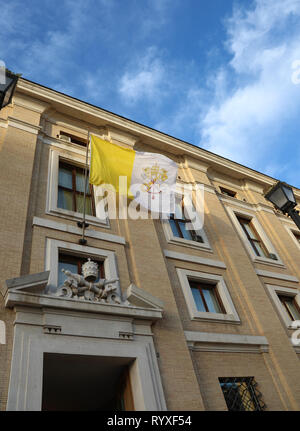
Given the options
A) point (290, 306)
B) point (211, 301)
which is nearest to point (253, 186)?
point (290, 306)

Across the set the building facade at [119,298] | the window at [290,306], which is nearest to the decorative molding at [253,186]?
the building facade at [119,298]

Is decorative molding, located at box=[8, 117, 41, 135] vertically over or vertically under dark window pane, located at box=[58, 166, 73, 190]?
over

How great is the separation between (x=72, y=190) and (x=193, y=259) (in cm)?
455

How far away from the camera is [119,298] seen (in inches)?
297

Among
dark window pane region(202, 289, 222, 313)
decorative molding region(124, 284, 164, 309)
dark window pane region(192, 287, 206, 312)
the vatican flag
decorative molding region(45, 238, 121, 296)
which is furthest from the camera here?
the vatican flag

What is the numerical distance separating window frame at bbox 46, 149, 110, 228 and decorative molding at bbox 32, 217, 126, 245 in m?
0.43

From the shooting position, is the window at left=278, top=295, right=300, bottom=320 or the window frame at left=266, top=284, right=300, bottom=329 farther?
→ the window at left=278, top=295, right=300, bottom=320

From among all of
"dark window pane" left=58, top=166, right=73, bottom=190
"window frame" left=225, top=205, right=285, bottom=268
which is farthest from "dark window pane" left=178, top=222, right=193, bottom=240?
"dark window pane" left=58, top=166, right=73, bottom=190

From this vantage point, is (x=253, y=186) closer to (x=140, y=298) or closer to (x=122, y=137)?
(x=122, y=137)

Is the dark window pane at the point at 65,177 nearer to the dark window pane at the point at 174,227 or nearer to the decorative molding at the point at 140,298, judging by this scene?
the dark window pane at the point at 174,227

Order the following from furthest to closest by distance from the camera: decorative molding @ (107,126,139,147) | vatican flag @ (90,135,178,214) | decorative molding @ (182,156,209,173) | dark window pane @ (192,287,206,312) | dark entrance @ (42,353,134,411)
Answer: decorative molding @ (182,156,209,173)
decorative molding @ (107,126,139,147)
vatican flag @ (90,135,178,214)
dark window pane @ (192,287,206,312)
dark entrance @ (42,353,134,411)

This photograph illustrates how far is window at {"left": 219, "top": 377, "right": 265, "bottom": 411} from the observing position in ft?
25.5

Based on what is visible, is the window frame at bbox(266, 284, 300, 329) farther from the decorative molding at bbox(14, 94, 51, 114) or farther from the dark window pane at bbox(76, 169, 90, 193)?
the decorative molding at bbox(14, 94, 51, 114)

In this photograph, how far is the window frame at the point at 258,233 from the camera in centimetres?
1292
